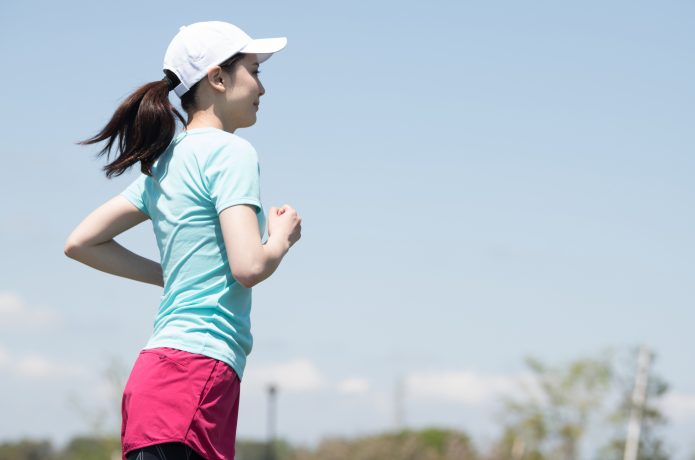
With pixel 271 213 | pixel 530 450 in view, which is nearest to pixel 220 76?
pixel 271 213

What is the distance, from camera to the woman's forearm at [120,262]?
3199 mm

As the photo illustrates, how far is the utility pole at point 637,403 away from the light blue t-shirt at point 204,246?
39.4 meters

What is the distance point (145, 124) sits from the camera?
9.53 feet

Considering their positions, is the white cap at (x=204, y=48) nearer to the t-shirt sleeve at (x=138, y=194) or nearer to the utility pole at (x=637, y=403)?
the t-shirt sleeve at (x=138, y=194)

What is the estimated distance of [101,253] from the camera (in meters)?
3.20

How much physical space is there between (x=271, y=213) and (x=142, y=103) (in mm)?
445

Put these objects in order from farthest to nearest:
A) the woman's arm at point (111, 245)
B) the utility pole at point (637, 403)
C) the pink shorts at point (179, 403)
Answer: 1. the utility pole at point (637, 403)
2. the woman's arm at point (111, 245)
3. the pink shorts at point (179, 403)

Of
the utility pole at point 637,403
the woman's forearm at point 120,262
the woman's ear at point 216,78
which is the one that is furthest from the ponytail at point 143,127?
the utility pole at point 637,403

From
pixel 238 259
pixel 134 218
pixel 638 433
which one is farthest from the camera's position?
pixel 638 433

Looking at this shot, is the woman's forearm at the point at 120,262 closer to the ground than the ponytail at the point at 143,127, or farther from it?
closer to the ground

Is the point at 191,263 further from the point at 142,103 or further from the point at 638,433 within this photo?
the point at 638,433

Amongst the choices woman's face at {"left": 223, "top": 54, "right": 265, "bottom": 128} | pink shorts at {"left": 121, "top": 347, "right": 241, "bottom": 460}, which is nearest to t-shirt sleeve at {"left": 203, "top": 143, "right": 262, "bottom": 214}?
woman's face at {"left": 223, "top": 54, "right": 265, "bottom": 128}

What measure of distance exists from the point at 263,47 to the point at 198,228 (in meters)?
0.52

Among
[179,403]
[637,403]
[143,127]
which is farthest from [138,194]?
[637,403]
